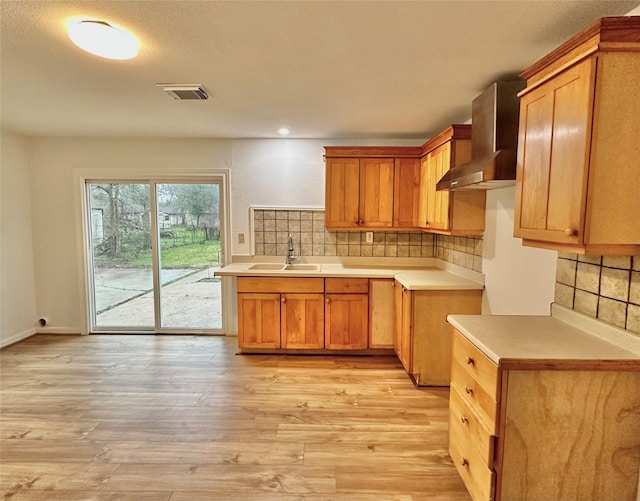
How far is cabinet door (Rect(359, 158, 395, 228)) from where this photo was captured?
3.54 meters

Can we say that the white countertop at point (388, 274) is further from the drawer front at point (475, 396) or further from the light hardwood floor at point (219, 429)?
the drawer front at point (475, 396)

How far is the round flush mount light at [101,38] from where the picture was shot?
1.62 meters

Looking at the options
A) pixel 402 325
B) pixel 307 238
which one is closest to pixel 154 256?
pixel 307 238

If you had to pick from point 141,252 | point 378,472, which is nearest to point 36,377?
point 141,252

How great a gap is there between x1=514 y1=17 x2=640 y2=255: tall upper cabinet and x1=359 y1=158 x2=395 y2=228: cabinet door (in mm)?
2123

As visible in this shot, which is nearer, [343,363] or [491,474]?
[491,474]

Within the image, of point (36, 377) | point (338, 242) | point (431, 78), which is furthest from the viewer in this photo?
point (338, 242)

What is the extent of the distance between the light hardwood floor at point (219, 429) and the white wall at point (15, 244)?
1.79 feet

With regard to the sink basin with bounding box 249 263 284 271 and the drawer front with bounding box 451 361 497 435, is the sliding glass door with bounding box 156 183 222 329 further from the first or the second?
the drawer front with bounding box 451 361 497 435

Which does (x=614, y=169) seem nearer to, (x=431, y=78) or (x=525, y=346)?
(x=525, y=346)

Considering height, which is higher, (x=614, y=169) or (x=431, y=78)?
(x=431, y=78)

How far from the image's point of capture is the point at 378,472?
6.24ft

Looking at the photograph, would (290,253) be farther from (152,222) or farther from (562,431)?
(562,431)

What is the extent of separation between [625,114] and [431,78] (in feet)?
3.92
